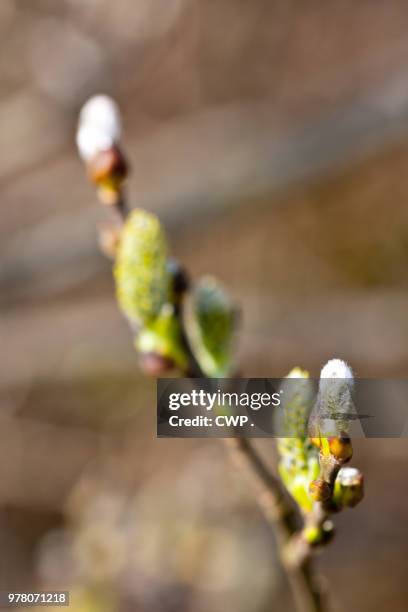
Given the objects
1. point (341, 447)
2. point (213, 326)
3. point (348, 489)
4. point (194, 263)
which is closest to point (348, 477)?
point (348, 489)

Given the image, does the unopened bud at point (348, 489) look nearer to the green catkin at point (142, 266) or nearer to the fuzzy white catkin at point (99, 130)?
the green catkin at point (142, 266)

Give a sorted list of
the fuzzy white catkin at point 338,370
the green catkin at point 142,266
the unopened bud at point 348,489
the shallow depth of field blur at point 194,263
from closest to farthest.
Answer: the fuzzy white catkin at point 338,370
the unopened bud at point 348,489
the green catkin at point 142,266
the shallow depth of field blur at point 194,263

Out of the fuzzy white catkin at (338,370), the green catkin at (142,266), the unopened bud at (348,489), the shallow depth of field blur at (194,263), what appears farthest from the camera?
the shallow depth of field blur at (194,263)

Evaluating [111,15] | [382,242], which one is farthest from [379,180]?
[111,15]

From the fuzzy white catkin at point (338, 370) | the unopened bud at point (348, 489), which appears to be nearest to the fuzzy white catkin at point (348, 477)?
the unopened bud at point (348, 489)

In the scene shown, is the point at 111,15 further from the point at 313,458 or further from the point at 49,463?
the point at 313,458

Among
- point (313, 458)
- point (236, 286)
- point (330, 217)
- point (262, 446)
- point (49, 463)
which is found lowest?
point (313, 458)

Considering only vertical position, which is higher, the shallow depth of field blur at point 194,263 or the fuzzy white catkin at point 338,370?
the shallow depth of field blur at point 194,263
